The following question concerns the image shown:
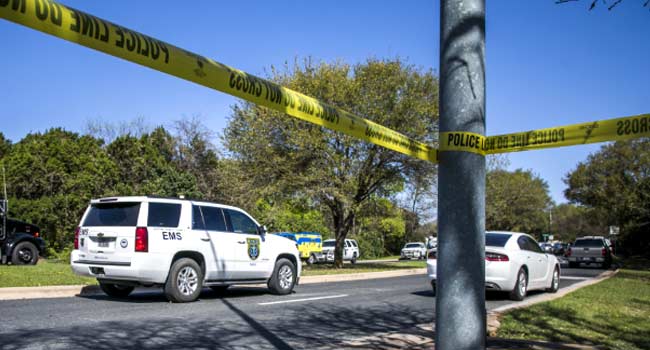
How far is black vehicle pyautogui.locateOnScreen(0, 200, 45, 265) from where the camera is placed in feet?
64.6

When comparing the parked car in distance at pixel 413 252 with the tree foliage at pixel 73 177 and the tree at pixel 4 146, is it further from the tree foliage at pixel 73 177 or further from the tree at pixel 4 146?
the tree at pixel 4 146

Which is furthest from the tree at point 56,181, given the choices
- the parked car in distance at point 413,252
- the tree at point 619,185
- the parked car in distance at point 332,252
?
the tree at point 619,185

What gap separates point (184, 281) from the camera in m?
11.1

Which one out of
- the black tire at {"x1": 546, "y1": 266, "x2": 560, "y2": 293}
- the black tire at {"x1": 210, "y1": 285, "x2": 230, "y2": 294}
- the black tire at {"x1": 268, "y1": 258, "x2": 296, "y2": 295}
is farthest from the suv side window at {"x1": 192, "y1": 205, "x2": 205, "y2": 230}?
the black tire at {"x1": 546, "y1": 266, "x2": 560, "y2": 293}

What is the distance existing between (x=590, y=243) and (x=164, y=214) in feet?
92.8

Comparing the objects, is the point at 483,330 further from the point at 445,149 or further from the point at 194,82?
the point at 194,82

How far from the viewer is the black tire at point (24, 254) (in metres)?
19.9

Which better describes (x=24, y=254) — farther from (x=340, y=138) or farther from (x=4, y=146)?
(x=4, y=146)

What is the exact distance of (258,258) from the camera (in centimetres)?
1288

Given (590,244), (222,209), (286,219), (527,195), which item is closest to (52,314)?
(222,209)

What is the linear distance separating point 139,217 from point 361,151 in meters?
14.9

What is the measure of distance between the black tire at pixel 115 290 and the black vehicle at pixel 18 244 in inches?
354

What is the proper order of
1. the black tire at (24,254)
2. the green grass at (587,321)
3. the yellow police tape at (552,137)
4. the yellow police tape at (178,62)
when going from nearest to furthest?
the yellow police tape at (178,62) → the yellow police tape at (552,137) → the green grass at (587,321) → the black tire at (24,254)

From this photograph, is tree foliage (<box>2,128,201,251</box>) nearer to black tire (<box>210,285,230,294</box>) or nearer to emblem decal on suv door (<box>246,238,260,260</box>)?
black tire (<box>210,285,230,294</box>)
